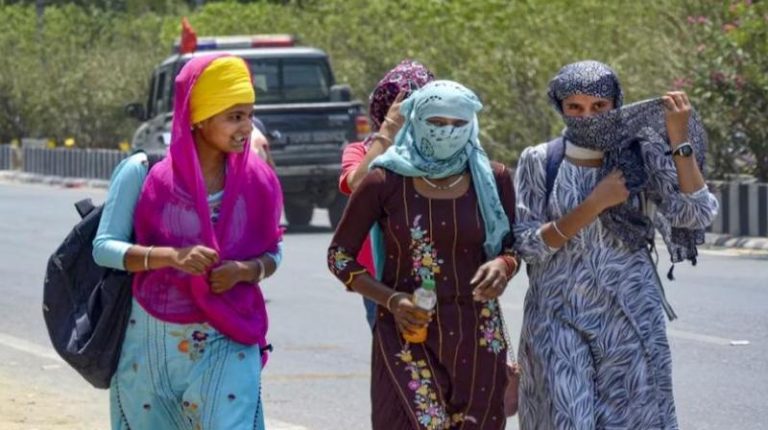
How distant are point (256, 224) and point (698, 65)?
580 inches

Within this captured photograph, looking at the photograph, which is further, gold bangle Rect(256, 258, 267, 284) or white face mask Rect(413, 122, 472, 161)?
gold bangle Rect(256, 258, 267, 284)

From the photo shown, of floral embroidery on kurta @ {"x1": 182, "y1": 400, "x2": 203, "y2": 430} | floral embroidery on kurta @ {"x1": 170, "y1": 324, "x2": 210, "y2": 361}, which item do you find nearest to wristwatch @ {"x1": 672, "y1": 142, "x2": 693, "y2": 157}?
floral embroidery on kurta @ {"x1": 170, "y1": 324, "x2": 210, "y2": 361}

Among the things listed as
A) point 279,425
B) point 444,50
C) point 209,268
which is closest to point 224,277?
point 209,268

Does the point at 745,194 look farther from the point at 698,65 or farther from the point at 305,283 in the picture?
the point at 305,283

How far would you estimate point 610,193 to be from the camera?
5.46m

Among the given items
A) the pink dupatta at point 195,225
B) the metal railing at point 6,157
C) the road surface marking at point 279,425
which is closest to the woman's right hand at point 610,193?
the pink dupatta at point 195,225

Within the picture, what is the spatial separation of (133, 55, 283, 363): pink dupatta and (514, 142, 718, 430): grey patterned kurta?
806mm

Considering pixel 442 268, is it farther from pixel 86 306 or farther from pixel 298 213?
pixel 298 213

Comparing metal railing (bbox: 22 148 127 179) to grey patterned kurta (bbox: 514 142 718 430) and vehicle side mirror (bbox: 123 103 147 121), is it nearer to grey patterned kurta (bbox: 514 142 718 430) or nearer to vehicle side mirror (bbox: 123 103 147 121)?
vehicle side mirror (bbox: 123 103 147 121)

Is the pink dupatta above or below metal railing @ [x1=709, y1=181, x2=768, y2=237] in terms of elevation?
above

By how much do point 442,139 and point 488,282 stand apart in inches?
16.7

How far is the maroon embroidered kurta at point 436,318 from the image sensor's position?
536 cm

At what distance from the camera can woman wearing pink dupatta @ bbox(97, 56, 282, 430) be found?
5371mm

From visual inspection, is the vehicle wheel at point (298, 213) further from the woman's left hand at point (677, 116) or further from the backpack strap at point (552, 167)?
the woman's left hand at point (677, 116)
